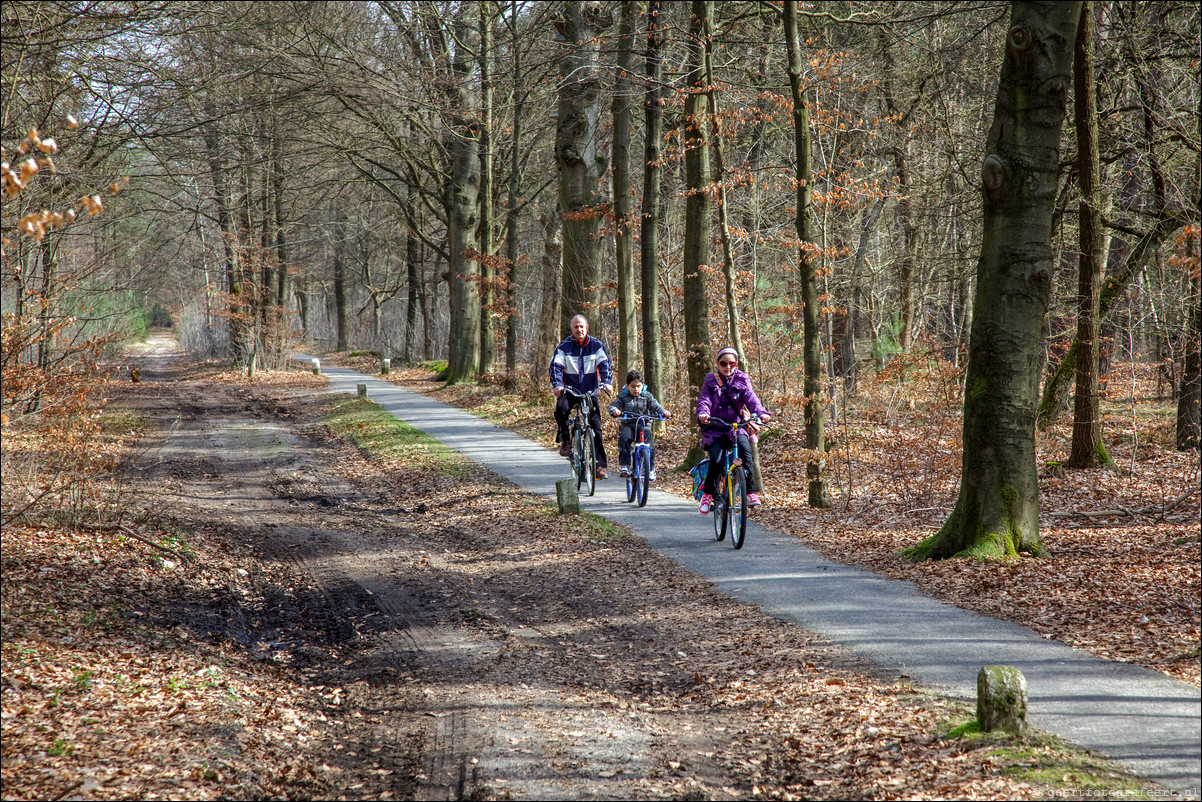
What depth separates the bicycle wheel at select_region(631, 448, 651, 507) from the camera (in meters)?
12.0

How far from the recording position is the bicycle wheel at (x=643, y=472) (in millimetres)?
11953

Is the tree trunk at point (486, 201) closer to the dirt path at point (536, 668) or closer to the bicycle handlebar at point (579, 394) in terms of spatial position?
the bicycle handlebar at point (579, 394)

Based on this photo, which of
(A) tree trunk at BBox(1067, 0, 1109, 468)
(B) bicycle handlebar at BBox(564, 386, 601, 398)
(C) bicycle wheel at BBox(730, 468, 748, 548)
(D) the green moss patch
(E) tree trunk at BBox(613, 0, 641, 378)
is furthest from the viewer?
(D) the green moss patch

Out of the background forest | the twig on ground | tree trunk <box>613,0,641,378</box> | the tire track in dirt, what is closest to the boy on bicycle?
the background forest

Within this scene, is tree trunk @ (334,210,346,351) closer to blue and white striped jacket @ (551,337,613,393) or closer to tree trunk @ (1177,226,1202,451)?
blue and white striped jacket @ (551,337,613,393)

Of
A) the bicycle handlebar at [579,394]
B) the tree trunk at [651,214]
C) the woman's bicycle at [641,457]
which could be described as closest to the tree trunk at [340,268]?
the tree trunk at [651,214]

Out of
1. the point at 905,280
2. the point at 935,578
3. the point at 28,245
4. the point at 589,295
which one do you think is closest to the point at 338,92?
the point at 589,295

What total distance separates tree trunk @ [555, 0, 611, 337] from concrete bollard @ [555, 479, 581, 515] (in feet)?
27.8

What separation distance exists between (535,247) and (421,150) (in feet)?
37.2

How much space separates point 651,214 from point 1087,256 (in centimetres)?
672

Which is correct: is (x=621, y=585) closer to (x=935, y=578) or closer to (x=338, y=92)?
(x=935, y=578)

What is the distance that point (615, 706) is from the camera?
5.91 metres

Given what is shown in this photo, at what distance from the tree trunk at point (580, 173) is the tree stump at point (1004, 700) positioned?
592 inches

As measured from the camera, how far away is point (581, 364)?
12805mm
